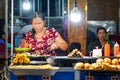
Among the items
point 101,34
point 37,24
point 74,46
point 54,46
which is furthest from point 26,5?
point 101,34

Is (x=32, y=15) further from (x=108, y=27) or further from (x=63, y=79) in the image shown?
(x=63, y=79)

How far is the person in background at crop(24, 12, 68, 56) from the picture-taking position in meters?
8.84

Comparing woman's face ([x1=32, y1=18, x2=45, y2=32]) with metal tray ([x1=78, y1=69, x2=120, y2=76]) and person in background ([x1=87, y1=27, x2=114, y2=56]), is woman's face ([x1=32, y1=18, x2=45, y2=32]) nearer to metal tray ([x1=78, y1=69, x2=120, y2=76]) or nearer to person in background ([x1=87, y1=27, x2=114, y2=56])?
person in background ([x1=87, y1=27, x2=114, y2=56])

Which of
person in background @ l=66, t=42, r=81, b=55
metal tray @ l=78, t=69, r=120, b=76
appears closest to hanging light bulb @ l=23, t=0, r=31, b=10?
person in background @ l=66, t=42, r=81, b=55

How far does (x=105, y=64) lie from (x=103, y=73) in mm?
153

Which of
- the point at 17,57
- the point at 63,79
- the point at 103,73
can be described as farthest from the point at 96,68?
the point at 17,57

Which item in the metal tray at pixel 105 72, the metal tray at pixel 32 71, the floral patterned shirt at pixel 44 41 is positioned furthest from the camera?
the floral patterned shirt at pixel 44 41

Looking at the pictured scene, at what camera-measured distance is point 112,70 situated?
17.7 feet

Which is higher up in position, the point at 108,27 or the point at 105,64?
the point at 108,27

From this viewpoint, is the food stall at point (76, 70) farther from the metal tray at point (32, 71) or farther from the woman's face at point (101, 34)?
the woman's face at point (101, 34)

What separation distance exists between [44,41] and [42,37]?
0.40 feet

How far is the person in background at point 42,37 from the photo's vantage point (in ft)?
29.0

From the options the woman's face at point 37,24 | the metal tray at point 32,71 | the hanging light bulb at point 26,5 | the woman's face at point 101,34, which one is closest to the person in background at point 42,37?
the woman's face at point 37,24

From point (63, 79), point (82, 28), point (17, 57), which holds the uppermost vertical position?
point (82, 28)
